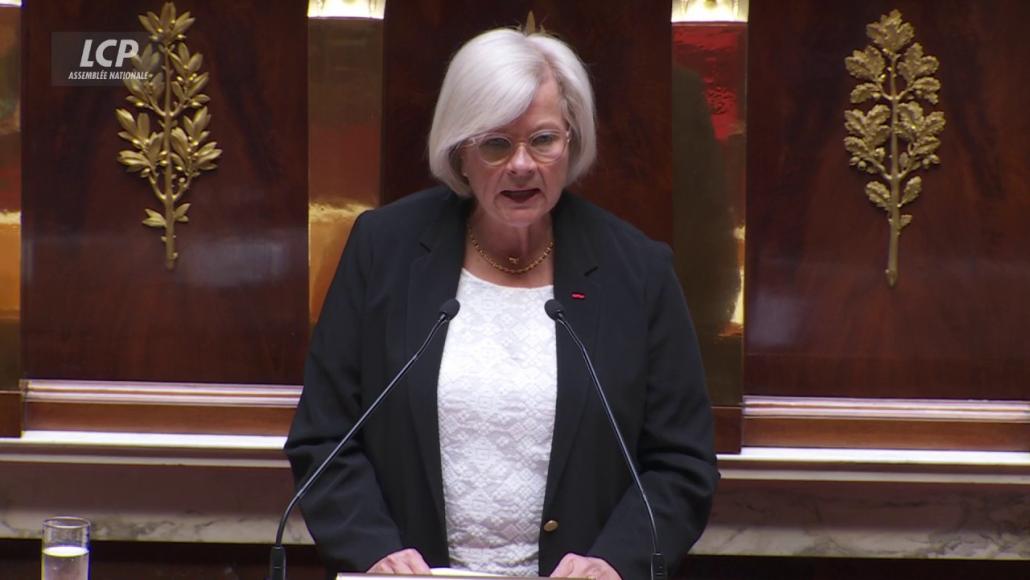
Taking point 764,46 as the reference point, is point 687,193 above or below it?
below

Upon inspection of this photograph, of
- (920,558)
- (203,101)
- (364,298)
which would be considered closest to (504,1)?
(203,101)

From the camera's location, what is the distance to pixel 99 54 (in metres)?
3.53

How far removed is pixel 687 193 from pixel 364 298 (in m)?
1.25

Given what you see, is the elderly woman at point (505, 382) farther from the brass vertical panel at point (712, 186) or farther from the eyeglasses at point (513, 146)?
the brass vertical panel at point (712, 186)

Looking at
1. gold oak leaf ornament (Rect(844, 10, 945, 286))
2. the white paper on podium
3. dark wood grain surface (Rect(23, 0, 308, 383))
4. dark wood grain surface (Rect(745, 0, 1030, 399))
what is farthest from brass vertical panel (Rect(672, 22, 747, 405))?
the white paper on podium

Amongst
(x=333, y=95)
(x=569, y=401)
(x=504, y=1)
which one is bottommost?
(x=569, y=401)

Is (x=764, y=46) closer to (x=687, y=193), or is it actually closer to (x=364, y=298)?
(x=687, y=193)

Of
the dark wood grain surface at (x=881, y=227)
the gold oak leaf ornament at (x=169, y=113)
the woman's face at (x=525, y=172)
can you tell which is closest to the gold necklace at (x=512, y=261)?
the woman's face at (x=525, y=172)

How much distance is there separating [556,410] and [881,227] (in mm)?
1566

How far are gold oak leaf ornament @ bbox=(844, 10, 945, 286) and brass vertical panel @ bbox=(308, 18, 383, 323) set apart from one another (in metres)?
1.14

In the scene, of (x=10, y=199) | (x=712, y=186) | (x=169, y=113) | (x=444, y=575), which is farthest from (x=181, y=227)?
(x=444, y=575)

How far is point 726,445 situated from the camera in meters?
3.38

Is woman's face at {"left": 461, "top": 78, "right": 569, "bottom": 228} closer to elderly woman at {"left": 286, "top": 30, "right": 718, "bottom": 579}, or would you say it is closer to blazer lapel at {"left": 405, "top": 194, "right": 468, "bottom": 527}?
elderly woman at {"left": 286, "top": 30, "right": 718, "bottom": 579}

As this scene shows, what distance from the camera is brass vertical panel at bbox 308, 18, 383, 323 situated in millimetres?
3357
